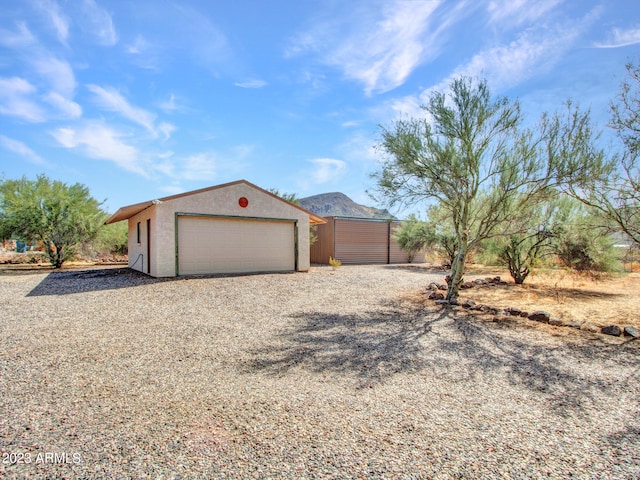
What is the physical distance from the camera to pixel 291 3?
8156mm

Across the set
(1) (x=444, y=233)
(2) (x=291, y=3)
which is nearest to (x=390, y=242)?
(1) (x=444, y=233)

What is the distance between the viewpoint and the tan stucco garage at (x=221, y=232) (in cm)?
1152

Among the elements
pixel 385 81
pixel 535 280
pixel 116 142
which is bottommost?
pixel 535 280

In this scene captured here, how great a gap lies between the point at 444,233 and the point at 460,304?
926cm

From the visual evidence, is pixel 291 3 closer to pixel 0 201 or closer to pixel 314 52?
pixel 314 52

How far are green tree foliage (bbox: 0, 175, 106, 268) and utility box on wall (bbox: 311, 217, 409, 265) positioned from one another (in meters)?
12.2

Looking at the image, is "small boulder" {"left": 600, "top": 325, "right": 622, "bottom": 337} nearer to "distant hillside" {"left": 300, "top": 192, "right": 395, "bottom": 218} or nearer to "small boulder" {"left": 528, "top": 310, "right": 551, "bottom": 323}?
"small boulder" {"left": 528, "top": 310, "right": 551, "bottom": 323}

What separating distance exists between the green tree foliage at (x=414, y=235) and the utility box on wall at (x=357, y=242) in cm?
126

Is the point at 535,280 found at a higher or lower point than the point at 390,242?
lower

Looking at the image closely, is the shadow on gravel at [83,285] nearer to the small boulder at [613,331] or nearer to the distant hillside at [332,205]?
the small boulder at [613,331]

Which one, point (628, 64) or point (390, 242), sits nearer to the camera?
point (628, 64)

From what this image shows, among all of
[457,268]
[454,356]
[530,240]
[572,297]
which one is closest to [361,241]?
[530,240]

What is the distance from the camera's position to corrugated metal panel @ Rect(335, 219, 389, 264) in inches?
780

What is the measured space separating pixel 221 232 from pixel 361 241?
10.1 metres
